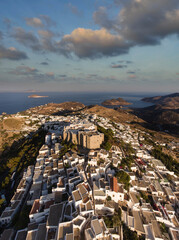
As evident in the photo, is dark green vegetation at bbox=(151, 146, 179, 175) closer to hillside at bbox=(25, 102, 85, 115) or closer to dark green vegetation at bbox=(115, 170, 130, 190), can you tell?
dark green vegetation at bbox=(115, 170, 130, 190)

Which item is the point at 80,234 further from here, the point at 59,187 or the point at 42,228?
the point at 59,187

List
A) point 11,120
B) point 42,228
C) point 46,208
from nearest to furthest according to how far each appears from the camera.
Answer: point 42,228 → point 46,208 → point 11,120

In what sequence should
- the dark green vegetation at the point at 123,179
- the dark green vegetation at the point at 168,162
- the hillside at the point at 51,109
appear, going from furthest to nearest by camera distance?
the hillside at the point at 51,109 < the dark green vegetation at the point at 168,162 < the dark green vegetation at the point at 123,179

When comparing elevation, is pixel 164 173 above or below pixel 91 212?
below

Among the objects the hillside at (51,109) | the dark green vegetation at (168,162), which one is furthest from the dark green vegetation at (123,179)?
the hillside at (51,109)

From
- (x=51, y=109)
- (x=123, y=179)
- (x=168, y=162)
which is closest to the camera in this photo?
(x=123, y=179)

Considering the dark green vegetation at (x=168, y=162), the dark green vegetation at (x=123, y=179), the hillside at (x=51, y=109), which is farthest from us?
the hillside at (x=51, y=109)

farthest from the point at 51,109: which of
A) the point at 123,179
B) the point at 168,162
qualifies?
the point at 123,179

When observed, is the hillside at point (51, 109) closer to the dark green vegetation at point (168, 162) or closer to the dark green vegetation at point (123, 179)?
the dark green vegetation at point (168, 162)

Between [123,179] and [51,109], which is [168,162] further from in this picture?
[51,109]

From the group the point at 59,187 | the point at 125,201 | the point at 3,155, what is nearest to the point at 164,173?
the point at 125,201

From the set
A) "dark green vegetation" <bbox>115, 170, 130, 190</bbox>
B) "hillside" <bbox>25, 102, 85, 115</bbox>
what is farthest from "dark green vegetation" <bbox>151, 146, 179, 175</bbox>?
"hillside" <bbox>25, 102, 85, 115</bbox>
